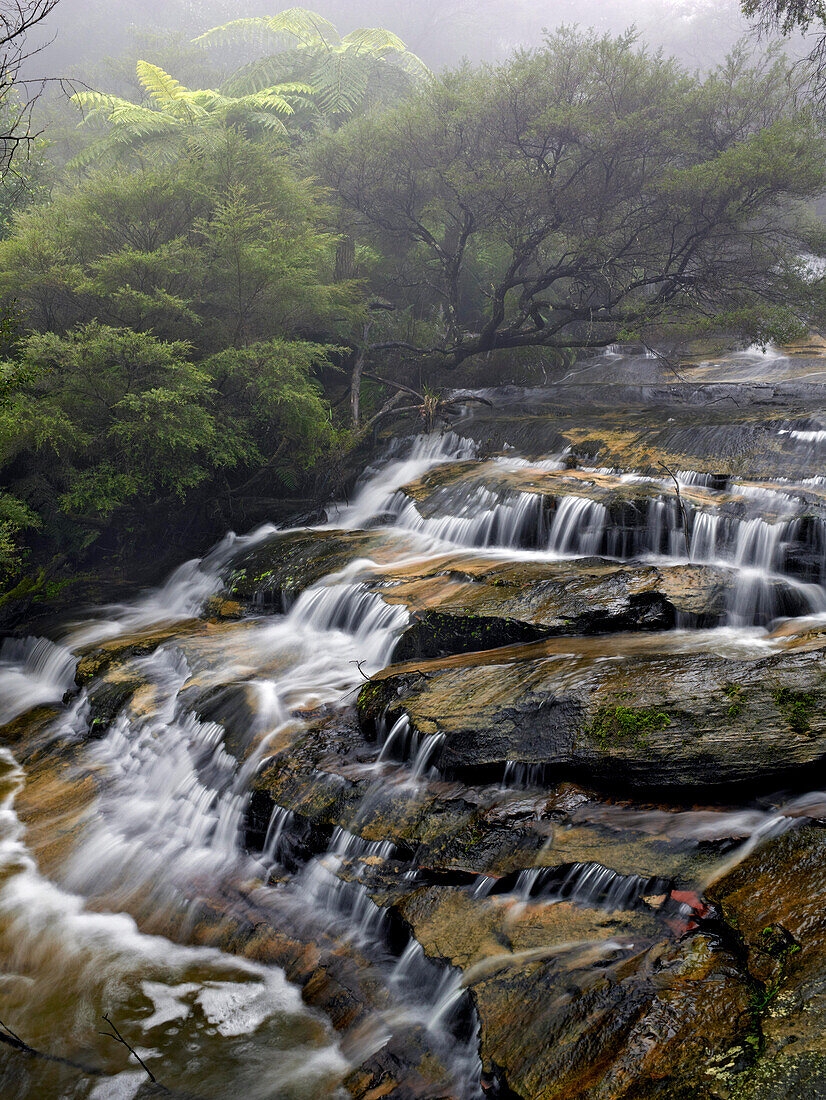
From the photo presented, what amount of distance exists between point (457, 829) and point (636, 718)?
1.40 meters

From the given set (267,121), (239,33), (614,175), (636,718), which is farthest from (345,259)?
(239,33)

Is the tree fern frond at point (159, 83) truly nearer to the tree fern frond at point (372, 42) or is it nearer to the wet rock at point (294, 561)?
the tree fern frond at point (372, 42)

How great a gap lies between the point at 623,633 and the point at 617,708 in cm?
170

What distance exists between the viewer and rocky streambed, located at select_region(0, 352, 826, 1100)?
112 inches

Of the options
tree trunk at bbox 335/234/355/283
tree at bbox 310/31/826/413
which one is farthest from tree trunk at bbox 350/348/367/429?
tree trunk at bbox 335/234/355/283

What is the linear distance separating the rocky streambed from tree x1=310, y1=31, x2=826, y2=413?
6138mm

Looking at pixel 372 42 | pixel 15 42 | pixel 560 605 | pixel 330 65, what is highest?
pixel 372 42

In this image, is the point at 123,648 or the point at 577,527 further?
the point at 577,527

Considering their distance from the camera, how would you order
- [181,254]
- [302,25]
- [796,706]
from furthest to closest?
[302,25]
[181,254]
[796,706]

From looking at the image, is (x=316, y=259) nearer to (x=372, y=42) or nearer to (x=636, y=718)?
Answer: (x=636, y=718)

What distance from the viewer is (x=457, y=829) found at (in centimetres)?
417

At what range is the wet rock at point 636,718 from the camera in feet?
12.7

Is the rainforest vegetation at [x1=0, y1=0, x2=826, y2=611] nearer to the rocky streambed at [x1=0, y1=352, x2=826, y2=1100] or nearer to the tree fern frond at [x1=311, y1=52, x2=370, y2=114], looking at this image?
the rocky streambed at [x1=0, y1=352, x2=826, y2=1100]

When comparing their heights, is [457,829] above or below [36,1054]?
above
